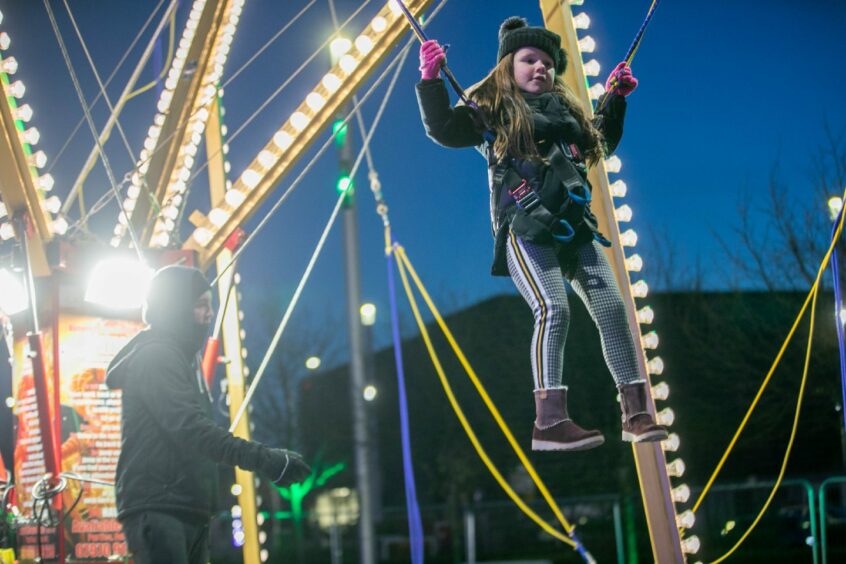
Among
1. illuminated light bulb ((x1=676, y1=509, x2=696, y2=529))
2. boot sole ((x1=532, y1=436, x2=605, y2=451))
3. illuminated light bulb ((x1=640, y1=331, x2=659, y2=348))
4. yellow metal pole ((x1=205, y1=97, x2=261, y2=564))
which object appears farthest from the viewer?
yellow metal pole ((x1=205, y1=97, x2=261, y2=564))

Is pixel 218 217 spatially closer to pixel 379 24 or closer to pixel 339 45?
pixel 379 24

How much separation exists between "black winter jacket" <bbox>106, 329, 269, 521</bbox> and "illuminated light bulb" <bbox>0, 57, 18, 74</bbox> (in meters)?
3.06

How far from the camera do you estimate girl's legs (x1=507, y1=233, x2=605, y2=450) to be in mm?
3186

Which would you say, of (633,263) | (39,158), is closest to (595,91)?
(633,263)

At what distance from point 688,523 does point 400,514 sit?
87.6 feet

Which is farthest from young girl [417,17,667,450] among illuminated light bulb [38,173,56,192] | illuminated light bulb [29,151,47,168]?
illuminated light bulb [38,173,56,192]

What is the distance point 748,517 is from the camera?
15523 millimetres

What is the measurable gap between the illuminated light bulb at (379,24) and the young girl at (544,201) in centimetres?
170


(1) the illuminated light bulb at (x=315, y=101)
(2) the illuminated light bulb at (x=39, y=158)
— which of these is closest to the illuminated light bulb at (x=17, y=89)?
(2) the illuminated light bulb at (x=39, y=158)

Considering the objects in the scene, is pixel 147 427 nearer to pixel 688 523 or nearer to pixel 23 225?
pixel 688 523

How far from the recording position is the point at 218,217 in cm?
651

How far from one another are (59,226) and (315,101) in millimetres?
2346

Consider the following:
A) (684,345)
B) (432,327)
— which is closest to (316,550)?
(432,327)

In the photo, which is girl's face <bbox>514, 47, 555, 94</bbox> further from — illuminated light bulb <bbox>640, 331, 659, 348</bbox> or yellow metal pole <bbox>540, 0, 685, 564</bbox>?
illuminated light bulb <bbox>640, 331, 659, 348</bbox>
